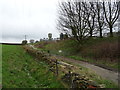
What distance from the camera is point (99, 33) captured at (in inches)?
1074

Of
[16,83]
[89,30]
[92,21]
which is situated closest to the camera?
[16,83]

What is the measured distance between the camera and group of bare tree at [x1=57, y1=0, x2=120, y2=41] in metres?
25.0

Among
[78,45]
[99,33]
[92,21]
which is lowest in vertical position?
[78,45]

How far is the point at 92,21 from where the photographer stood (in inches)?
1060

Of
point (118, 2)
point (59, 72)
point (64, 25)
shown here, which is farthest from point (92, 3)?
point (59, 72)

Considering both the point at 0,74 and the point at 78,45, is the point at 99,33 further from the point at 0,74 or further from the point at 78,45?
the point at 0,74

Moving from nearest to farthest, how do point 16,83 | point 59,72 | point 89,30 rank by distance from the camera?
point 16,83 < point 59,72 < point 89,30

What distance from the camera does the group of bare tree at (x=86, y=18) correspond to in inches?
984

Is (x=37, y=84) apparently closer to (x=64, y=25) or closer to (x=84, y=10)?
(x=64, y=25)

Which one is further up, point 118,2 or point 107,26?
point 118,2

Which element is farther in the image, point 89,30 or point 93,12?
point 93,12

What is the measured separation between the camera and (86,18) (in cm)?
2617

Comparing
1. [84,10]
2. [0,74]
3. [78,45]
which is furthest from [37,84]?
[84,10]

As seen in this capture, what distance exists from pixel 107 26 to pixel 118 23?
222 centimetres
